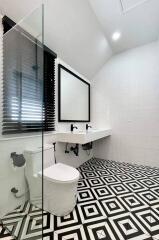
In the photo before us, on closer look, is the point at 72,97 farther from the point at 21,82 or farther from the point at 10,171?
the point at 10,171

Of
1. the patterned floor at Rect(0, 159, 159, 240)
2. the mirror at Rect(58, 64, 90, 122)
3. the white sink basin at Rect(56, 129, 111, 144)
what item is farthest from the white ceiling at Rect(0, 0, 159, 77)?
the patterned floor at Rect(0, 159, 159, 240)

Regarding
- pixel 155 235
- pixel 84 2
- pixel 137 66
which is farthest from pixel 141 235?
pixel 137 66

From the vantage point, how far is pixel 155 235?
49.0 inches

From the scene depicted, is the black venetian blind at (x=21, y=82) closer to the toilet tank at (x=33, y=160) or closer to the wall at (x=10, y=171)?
the wall at (x=10, y=171)

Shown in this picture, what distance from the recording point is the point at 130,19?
2328 millimetres

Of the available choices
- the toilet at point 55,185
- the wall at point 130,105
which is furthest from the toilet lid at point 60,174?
the wall at point 130,105

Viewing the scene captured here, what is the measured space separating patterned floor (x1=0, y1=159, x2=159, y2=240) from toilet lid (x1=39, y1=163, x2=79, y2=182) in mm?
320

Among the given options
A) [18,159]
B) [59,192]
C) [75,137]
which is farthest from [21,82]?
[59,192]

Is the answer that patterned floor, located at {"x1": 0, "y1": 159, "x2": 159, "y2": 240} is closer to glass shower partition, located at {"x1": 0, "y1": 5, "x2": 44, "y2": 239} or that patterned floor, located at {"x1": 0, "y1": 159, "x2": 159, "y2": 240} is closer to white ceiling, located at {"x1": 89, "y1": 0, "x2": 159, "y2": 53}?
glass shower partition, located at {"x1": 0, "y1": 5, "x2": 44, "y2": 239}

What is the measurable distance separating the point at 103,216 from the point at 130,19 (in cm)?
294

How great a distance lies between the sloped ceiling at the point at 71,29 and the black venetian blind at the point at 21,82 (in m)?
0.23

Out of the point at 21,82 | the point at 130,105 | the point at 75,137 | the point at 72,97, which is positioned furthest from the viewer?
the point at 130,105

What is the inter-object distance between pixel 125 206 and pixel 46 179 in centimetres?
101

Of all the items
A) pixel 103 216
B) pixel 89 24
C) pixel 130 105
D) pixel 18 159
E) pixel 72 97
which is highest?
pixel 89 24
